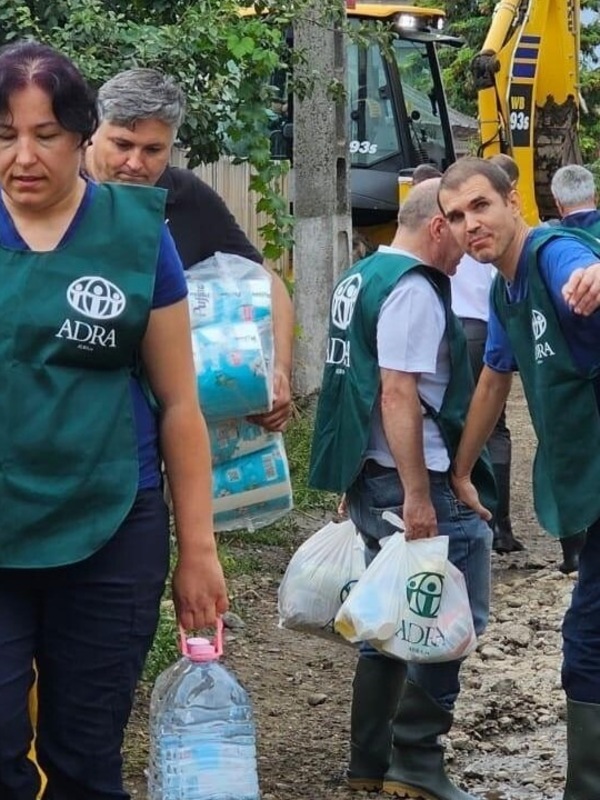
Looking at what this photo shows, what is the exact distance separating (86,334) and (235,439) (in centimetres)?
152

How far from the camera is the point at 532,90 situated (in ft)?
45.4

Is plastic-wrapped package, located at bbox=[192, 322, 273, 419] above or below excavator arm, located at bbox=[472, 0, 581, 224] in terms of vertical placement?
below

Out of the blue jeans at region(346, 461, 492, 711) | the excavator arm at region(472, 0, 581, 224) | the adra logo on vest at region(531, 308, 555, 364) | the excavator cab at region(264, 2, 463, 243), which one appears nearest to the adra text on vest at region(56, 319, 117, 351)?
the adra logo on vest at region(531, 308, 555, 364)

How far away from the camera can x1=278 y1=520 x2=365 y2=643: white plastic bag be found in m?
5.10

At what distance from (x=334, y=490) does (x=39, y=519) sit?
200cm

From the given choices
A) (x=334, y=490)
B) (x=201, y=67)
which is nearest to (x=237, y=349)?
(x=334, y=490)

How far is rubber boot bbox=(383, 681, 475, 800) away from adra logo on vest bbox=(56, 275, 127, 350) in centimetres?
220

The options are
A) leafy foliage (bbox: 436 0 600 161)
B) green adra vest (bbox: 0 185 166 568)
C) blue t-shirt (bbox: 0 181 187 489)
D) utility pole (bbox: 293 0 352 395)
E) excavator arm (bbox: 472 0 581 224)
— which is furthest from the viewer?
leafy foliage (bbox: 436 0 600 161)

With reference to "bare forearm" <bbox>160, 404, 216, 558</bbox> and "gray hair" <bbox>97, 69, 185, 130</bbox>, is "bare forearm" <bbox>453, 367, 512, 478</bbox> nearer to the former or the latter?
"gray hair" <bbox>97, 69, 185, 130</bbox>

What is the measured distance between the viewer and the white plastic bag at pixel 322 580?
5.10 metres

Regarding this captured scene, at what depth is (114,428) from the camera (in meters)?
3.25

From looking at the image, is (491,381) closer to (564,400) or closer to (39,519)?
(564,400)

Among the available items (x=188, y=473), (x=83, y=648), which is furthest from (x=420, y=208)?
(x=83, y=648)

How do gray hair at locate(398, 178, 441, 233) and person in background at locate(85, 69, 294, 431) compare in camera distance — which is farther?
gray hair at locate(398, 178, 441, 233)
